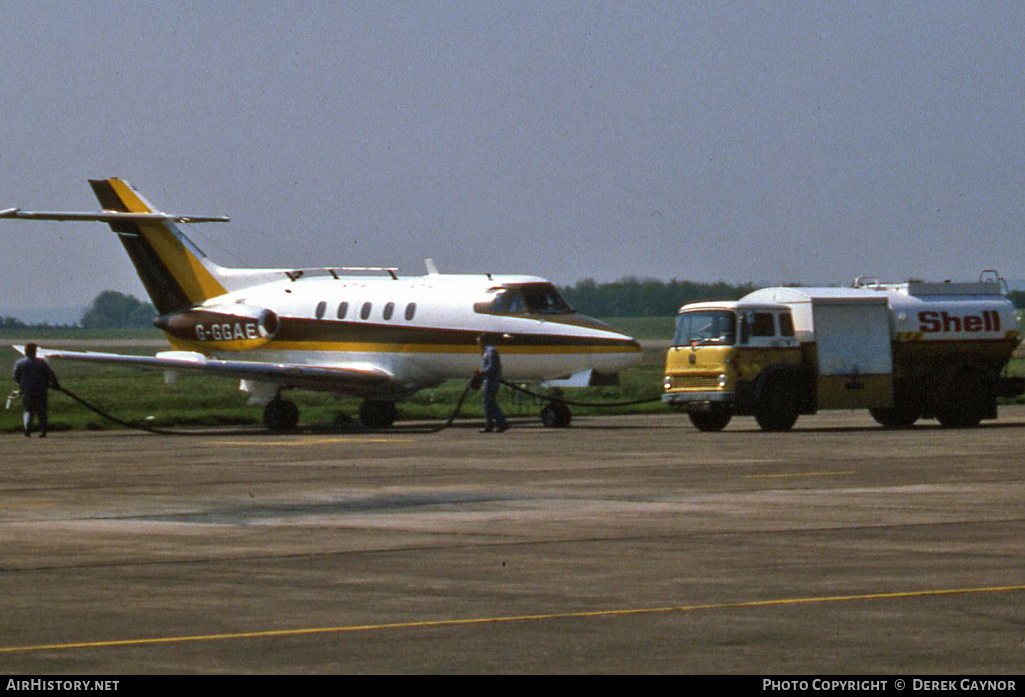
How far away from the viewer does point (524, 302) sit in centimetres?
3838

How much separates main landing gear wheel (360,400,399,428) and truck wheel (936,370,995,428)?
11707 millimetres

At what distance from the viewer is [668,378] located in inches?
1407

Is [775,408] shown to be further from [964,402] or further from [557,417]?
[557,417]

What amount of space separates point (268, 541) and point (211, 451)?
14.8 metres

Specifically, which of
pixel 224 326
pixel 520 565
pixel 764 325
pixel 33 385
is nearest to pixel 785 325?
pixel 764 325

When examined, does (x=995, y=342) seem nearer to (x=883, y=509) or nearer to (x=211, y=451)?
(x=211, y=451)

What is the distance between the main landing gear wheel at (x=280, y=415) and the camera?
1606 inches

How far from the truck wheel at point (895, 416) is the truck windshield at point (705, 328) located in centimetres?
400

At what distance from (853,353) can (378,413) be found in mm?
10907

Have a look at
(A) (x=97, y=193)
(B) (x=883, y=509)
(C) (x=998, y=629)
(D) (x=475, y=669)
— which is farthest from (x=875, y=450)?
(A) (x=97, y=193)

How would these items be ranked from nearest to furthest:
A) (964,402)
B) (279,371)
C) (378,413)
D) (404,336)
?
(964,402) → (279,371) → (404,336) → (378,413)

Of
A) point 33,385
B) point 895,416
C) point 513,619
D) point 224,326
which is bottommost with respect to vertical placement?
point 895,416

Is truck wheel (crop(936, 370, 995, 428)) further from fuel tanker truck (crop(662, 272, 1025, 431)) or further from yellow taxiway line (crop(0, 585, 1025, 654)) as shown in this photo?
yellow taxiway line (crop(0, 585, 1025, 654))

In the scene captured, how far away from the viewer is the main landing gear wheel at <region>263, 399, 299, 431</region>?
4078 cm
